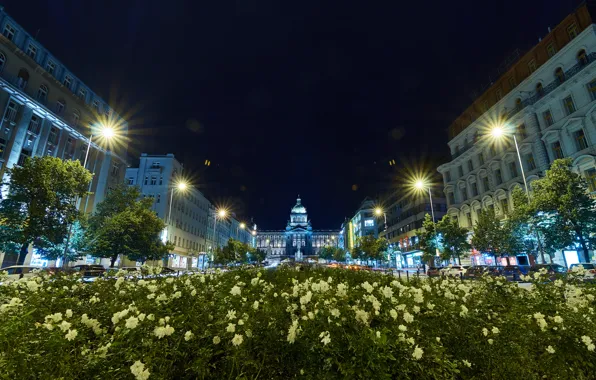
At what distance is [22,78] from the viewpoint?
107 feet

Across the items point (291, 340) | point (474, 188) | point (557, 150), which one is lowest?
point (291, 340)

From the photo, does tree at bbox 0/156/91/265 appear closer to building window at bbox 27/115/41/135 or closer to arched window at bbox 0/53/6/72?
building window at bbox 27/115/41/135

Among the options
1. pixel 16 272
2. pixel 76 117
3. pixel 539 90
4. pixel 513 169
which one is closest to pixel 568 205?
pixel 513 169

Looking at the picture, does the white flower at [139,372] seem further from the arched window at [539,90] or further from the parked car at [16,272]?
the arched window at [539,90]

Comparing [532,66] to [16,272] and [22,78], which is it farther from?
[22,78]

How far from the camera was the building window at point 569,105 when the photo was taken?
99.2ft

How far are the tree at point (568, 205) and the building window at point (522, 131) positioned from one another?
11.7 m

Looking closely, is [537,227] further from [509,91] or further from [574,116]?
[509,91]

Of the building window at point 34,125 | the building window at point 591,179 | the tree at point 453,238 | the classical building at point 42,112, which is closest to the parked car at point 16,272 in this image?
the classical building at point 42,112

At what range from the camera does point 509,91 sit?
38969 millimetres

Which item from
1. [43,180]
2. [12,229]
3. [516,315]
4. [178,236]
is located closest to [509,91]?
[516,315]

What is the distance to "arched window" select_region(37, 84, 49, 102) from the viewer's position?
3469 cm

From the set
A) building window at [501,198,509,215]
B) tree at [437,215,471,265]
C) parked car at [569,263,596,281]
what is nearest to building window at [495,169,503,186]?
building window at [501,198,509,215]

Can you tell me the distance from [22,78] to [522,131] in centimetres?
6012
